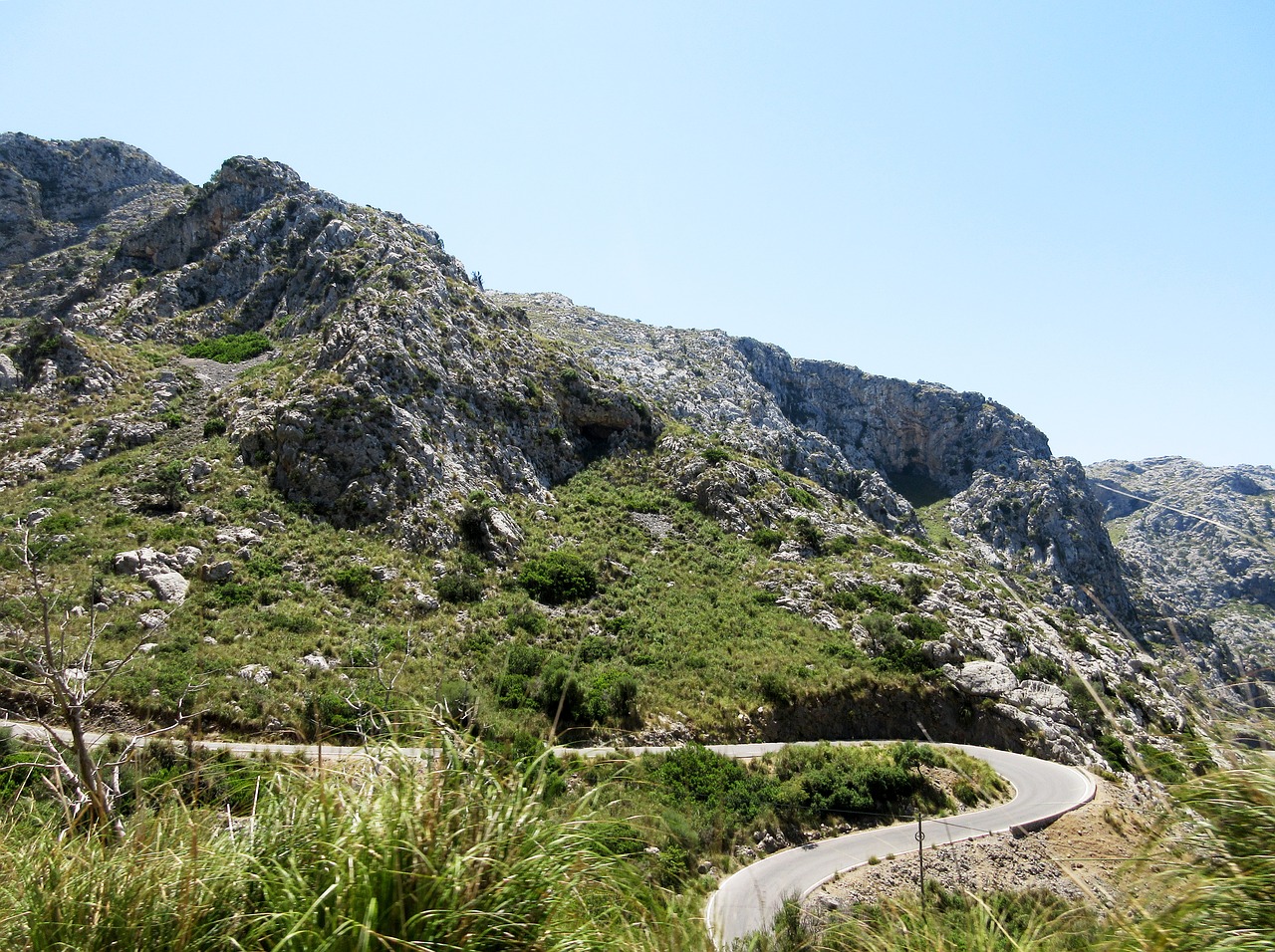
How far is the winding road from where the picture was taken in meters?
12.9

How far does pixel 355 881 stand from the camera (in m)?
2.31

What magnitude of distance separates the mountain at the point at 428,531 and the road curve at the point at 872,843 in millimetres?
2648

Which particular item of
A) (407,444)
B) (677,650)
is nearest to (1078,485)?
(677,650)

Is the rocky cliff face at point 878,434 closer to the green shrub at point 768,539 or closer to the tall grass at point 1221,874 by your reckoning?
the green shrub at point 768,539

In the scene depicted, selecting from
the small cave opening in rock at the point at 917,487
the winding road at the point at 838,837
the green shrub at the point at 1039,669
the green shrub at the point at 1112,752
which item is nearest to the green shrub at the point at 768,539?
the green shrub at the point at 1039,669

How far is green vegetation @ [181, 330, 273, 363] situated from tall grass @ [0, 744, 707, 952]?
46.2 m

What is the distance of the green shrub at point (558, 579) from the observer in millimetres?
29047

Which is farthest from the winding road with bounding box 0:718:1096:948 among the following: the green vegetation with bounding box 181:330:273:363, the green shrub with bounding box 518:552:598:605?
the green vegetation with bounding box 181:330:273:363

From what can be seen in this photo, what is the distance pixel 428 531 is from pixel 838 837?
21.2m

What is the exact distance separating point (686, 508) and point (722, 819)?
Result: 24904mm

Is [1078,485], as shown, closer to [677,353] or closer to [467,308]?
[677,353]

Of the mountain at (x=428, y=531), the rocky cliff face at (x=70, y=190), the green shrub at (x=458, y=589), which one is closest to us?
the mountain at (x=428, y=531)

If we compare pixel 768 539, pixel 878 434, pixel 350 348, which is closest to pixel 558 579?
pixel 768 539

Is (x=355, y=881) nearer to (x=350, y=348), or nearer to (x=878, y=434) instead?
(x=350, y=348)
